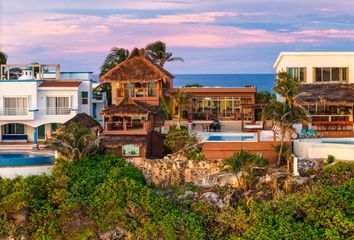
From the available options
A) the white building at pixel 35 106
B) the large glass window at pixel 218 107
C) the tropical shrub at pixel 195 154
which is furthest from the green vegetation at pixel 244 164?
the white building at pixel 35 106

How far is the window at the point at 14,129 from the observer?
116 ft

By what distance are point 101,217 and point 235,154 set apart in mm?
6579

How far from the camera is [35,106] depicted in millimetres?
34750

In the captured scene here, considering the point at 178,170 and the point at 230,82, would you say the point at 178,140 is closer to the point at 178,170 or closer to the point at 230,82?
the point at 178,170

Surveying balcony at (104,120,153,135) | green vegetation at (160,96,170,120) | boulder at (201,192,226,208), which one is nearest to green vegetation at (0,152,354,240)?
boulder at (201,192,226,208)

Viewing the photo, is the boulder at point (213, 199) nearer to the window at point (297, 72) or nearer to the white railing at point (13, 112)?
the window at point (297, 72)

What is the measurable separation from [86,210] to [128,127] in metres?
6.99

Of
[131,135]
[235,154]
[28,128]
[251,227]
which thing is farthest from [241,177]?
[28,128]

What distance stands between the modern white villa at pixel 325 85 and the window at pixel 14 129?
16061 millimetres

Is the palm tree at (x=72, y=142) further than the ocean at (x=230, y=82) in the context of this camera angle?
No

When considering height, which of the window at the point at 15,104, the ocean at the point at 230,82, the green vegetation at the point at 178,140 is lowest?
the green vegetation at the point at 178,140

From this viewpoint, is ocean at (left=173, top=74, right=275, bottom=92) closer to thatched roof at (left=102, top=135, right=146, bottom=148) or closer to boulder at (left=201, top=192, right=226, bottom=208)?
thatched roof at (left=102, top=135, right=146, bottom=148)

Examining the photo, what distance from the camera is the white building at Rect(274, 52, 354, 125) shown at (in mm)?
32000

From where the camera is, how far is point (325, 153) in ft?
91.0
